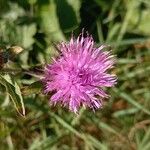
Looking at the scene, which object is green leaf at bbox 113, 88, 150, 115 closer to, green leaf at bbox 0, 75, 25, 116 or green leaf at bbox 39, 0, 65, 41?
green leaf at bbox 39, 0, 65, 41

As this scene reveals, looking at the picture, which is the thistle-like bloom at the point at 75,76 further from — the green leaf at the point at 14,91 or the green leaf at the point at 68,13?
the green leaf at the point at 68,13

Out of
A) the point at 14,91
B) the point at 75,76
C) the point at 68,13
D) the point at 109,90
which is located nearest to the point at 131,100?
the point at 109,90

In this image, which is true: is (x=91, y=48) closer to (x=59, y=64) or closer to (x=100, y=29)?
(x=59, y=64)

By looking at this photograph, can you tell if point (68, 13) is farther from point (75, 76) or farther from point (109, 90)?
point (75, 76)

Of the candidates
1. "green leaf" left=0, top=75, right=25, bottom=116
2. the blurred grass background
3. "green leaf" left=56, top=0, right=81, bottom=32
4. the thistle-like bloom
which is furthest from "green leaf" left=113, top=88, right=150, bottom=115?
"green leaf" left=0, top=75, right=25, bottom=116

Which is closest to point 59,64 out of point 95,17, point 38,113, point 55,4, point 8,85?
point 8,85

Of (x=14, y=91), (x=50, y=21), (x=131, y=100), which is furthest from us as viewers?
(x=131, y=100)
